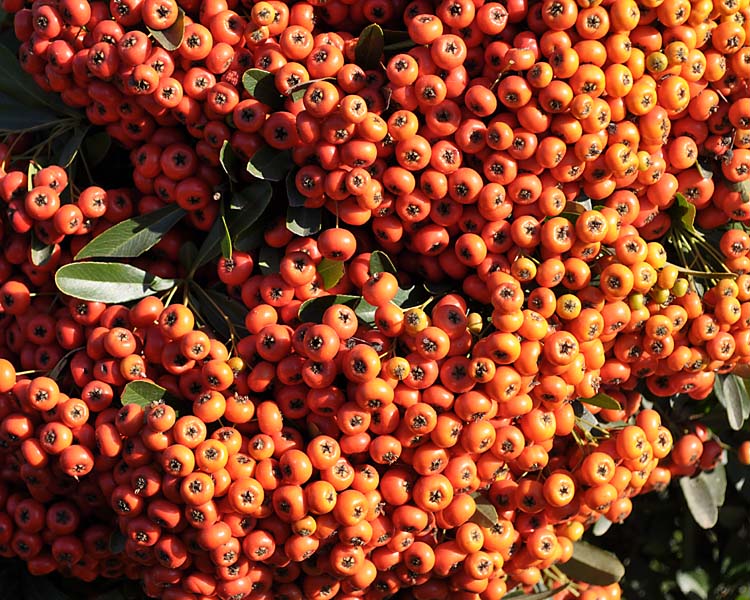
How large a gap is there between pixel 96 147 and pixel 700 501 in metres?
2.32

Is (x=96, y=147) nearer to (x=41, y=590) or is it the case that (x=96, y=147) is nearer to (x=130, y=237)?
(x=130, y=237)

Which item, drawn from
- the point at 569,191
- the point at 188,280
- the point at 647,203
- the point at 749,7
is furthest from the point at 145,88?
the point at 749,7

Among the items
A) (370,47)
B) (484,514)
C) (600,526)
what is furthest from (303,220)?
(600,526)

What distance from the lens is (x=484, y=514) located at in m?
2.43

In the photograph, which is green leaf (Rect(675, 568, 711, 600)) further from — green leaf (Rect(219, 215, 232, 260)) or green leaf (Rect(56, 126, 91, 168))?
green leaf (Rect(56, 126, 91, 168))

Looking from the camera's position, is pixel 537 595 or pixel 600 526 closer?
pixel 537 595

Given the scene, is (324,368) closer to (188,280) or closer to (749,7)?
(188,280)

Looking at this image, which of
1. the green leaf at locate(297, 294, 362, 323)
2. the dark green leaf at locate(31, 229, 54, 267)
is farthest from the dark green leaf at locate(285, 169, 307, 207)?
the dark green leaf at locate(31, 229, 54, 267)

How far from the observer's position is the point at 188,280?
249 cm

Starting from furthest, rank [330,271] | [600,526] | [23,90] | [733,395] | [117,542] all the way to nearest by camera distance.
→ [600,526], [733,395], [23,90], [117,542], [330,271]

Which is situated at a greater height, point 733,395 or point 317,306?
point 733,395

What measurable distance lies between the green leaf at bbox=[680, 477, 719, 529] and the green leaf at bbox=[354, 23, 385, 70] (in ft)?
6.10

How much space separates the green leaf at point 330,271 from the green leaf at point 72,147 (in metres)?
0.77

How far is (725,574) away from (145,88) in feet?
9.97
